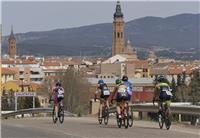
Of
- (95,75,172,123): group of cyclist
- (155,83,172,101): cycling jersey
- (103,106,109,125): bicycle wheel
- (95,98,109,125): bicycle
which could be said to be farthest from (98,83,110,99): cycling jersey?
(155,83,172,101): cycling jersey

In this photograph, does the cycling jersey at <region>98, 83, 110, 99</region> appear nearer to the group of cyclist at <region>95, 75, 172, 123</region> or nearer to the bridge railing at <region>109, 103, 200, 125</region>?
the group of cyclist at <region>95, 75, 172, 123</region>

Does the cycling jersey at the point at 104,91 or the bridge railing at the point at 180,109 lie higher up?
the cycling jersey at the point at 104,91

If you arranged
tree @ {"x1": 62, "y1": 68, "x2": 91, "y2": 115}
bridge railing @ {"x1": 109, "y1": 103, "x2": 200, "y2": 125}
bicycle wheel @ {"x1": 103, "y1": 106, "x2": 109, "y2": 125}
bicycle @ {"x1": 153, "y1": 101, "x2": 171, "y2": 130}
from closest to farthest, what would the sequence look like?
bicycle @ {"x1": 153, "y1": 101, "x2": 171, "y2": 130}
bridge railing @ {"x1": 109, "y1": 103, "x2": 200, "y2": 125}
bicycle wheel @ {"x1": 103, "y1": 106, "x2": 109, "y2": 125}
tree @ {"x1": 62, "y1": 68, "x2": 91, "y2": 115}

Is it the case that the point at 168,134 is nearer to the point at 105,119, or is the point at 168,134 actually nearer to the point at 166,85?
the point at 166,85

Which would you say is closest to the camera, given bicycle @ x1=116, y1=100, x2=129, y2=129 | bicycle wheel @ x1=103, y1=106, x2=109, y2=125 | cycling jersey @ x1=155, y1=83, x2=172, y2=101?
cycling jersey @ x1=155, y1=83, x2=172, y2=101

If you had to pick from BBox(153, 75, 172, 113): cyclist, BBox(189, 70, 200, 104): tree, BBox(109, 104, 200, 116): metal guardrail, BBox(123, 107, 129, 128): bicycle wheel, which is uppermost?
BBox(189, 70, 200, 104): tree

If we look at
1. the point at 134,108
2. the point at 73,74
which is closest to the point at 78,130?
the point at 134,108

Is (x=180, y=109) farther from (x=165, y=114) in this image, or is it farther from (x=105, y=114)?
(x=165, y=114)

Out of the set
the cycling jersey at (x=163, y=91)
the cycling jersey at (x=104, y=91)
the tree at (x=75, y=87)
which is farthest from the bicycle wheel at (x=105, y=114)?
the tree at (x=75, y=87)

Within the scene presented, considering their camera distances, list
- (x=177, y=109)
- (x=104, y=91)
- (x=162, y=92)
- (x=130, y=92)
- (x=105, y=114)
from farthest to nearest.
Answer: (x=177, y=109) → (x=105, y=114) → (x=104, y=91) → (x=130, y=92) → (x=162, y=92)

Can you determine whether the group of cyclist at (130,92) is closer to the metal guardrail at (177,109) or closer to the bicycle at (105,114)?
the bicycle at (105,114)

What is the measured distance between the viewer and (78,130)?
18.8 m

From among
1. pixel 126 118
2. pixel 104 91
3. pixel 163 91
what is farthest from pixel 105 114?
pixel 163 91

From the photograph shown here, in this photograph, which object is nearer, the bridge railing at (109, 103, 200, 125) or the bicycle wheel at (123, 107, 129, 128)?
the bicycle wheel at (123, 107, 129, 128)
